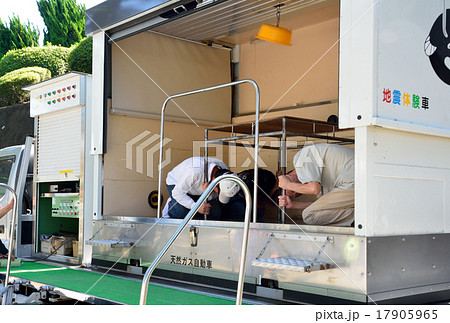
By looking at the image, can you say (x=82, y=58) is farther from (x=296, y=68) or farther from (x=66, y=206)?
(x=296, y=68)

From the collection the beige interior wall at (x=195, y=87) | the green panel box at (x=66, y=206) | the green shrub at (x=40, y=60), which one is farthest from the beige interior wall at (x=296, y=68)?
the green shrub at (x=40, y=60)

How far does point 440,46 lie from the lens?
3.78m

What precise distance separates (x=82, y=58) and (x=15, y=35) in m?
8.54

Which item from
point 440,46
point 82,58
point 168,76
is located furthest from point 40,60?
point 440,46

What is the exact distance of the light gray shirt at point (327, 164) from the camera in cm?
410

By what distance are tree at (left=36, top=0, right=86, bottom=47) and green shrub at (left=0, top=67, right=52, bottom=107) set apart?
5743 mm

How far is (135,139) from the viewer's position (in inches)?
240

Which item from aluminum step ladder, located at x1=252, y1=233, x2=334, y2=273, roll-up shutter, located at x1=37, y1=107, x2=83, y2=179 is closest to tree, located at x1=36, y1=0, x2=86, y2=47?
roll-up shutter, located at x1=37, y1=107, x2=83, y2=179

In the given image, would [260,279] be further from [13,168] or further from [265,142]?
[13,168]

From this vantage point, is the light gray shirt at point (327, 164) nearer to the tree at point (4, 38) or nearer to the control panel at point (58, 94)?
the control panel at point (58, 94)

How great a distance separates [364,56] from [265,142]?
11.0 feet

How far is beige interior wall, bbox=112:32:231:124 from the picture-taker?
6.05m

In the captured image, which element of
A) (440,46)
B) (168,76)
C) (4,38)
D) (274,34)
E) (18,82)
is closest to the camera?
(440,46)

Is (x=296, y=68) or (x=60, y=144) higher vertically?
(x=296, y=68)
